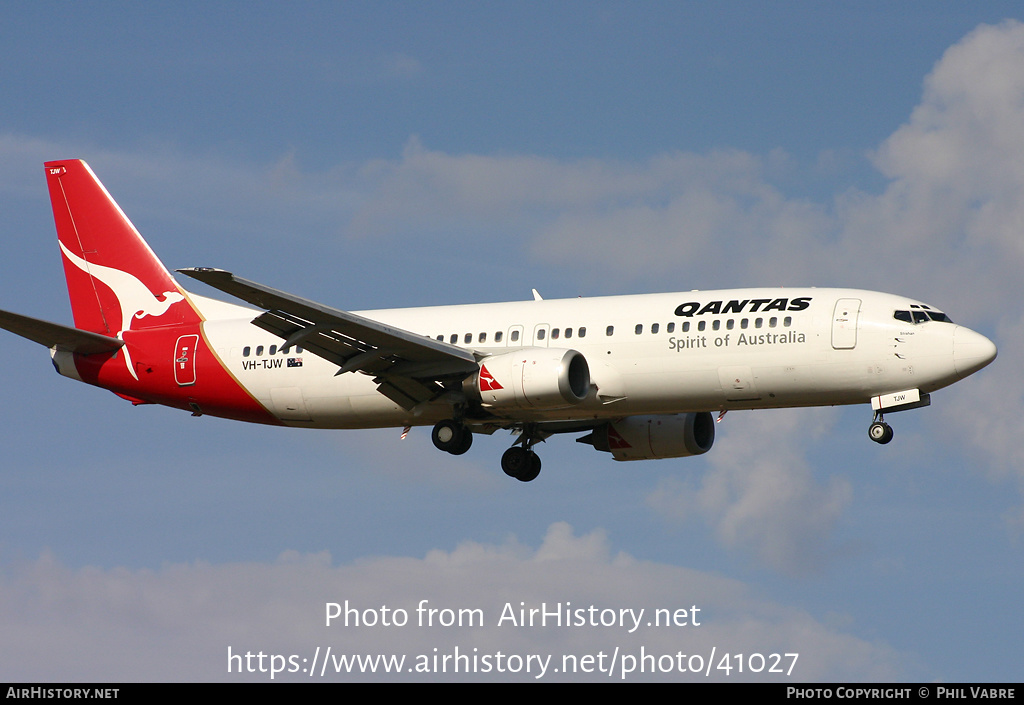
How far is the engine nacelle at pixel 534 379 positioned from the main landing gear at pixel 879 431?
777 cm

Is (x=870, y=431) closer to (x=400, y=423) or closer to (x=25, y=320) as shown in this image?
(x=400, y=423)

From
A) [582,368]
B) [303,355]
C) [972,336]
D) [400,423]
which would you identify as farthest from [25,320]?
[972,336]

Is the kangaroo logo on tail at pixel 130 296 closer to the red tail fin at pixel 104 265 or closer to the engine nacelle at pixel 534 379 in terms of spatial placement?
the red tail fin at pixel 104 265

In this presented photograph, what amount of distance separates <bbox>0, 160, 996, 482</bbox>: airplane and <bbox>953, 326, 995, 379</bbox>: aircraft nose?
0.05 metres

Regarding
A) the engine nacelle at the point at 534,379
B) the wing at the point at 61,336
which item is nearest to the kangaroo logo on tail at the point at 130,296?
the wing at the point at 61,336

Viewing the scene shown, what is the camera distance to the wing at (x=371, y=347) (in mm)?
37312

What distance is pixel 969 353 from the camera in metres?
37.2

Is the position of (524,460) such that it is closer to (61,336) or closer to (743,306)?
(743,306)

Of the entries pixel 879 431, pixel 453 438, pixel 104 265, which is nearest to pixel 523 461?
pixel 453 438

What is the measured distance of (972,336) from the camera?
123ft

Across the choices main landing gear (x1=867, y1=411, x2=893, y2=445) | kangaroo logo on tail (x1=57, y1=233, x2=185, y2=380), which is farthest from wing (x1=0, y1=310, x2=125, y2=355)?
main landing gear (x1=867, y1=411, x2=893, y2=445)

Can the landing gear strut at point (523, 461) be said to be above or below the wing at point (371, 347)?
below

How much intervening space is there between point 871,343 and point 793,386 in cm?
234

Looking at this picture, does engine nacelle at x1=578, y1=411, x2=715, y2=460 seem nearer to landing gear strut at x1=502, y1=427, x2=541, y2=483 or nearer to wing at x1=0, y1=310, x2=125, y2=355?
landing gear strut at x1=502, y1=427, x2=541, y2=483
